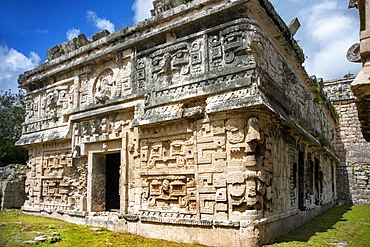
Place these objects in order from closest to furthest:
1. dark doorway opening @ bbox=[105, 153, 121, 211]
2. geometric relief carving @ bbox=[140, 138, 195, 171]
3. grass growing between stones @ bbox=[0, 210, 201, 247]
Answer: grass growing between stones @ bbox=[0, 210, 201, 247]
geometric relief carving @ bbox=[140, 138, 195, 171]
dark doorway opening @ bbox=[105, 153, 121, 211]

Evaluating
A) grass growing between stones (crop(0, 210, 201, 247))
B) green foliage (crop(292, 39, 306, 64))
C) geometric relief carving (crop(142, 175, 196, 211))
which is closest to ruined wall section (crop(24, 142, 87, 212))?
grass growing between stones (crop(0, 210, 201, 247))

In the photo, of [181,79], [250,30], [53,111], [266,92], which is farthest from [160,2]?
[53,111]

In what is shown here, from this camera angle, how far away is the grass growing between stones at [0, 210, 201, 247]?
6.60 metres

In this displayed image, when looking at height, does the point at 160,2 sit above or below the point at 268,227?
above

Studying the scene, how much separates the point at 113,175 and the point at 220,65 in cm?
654

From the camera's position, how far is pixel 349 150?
53.5 feet

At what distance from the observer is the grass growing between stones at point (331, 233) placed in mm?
6707

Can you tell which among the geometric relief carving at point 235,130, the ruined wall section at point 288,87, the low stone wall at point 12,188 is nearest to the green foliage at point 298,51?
the ruined wall section at point 288,87

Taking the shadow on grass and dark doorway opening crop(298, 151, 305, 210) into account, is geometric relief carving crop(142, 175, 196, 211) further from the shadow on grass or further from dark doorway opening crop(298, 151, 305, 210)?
dark doorway opening crop(298, 151, 305, 210)

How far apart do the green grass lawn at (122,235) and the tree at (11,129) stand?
9.46m

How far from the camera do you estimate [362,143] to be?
15992 mm

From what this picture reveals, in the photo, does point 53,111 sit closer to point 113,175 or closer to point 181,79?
point 113,175

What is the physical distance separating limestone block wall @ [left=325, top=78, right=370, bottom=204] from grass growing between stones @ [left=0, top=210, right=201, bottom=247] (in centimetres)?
1251

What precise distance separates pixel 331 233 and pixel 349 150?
31.7 feet
